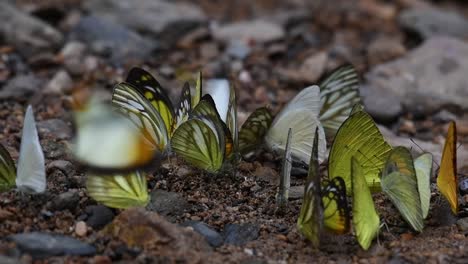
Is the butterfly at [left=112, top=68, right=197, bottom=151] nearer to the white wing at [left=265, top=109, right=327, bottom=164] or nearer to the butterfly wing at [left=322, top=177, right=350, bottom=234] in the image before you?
the white wing at [left=265, top=109, right=327, bottom=164]

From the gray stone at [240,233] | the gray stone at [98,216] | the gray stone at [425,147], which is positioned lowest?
the gray stone at [240,233]

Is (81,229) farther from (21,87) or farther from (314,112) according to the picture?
(21,87)

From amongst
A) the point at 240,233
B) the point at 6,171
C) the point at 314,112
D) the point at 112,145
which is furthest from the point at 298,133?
the point at 6,171

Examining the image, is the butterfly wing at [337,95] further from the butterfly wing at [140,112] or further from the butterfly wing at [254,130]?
the butterfly wing at [140,112]

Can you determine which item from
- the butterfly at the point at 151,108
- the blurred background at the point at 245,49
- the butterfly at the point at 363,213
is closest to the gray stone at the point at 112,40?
the blurred background at the point at 245,49

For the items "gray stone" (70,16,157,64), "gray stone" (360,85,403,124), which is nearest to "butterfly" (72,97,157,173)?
"gray stone" (360,85,403,124)
